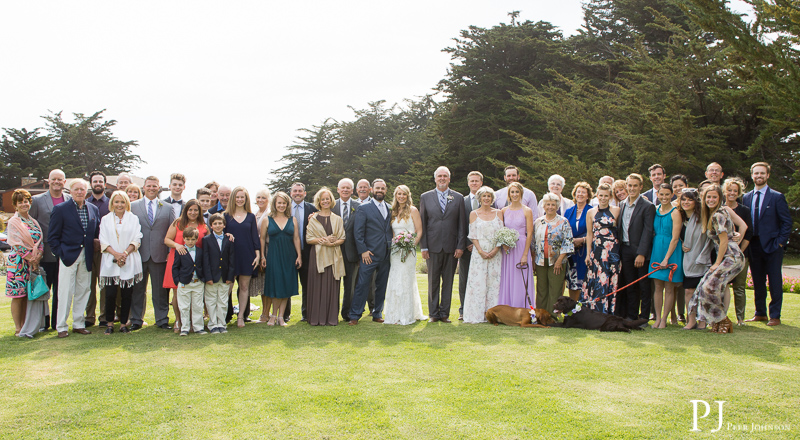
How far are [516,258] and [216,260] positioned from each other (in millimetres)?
4316

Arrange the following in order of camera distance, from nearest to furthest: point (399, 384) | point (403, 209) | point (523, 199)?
point (399, 384), point (403, 209), point (523, 199)

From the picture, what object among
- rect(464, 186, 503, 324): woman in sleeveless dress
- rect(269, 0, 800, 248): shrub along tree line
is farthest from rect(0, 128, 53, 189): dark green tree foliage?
rect(464, 186, 503, 324): woman in sleeveless dress

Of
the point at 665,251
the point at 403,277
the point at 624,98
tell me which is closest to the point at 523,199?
the point at 665,251

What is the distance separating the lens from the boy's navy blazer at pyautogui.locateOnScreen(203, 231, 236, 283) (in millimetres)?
7137

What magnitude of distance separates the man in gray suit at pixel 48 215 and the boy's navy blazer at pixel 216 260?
6.83 ft

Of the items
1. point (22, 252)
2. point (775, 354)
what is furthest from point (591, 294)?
point (22, 252)

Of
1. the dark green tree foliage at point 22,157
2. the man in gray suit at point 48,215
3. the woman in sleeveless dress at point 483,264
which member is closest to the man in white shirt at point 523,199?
the woman in sleeveless dress at point 483,264

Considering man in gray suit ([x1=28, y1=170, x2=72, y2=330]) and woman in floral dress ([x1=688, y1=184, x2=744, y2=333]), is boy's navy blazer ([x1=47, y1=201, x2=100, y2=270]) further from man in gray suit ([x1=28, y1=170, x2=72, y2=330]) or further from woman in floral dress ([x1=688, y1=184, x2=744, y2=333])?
woman in floral dress ([x1=688, y1=184, x2=744, y2=333])

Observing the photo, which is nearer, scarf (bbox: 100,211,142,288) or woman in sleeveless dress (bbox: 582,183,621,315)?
scarf (bbox: 100,211,142,288)

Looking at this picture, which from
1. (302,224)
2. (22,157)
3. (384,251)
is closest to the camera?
(384,251)

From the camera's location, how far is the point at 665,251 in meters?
7.30

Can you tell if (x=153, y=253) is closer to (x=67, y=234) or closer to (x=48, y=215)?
(x=67, y=234)

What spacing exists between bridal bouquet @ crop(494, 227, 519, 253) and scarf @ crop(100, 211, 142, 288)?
5071 millimetres

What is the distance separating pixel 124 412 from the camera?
13.4 ft
